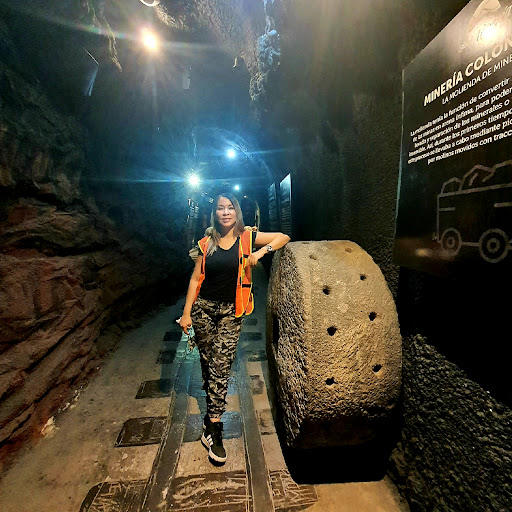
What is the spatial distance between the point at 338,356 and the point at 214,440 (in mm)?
1415

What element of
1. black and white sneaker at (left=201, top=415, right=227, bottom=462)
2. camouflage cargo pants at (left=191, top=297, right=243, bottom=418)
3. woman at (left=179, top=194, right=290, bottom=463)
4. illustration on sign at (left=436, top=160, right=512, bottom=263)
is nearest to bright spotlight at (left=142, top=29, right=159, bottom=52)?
woman at (left=179, top=194, right=290, bottom=463)

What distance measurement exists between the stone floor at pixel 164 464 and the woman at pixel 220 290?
317mm

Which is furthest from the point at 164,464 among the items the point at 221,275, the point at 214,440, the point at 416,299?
the point at 416,299

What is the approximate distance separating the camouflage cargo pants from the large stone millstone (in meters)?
0.65

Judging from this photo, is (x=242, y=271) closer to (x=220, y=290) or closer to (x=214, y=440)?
(x=220, y=290)

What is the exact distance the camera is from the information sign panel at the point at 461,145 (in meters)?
0.98

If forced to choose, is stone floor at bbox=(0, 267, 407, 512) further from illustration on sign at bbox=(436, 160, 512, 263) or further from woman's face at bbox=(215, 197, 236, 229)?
woman's face at bbox=(215, 197, 236, 229)

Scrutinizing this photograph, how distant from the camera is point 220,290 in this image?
7.59 feet

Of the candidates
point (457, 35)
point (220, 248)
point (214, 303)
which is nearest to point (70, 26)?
point (220, 248)

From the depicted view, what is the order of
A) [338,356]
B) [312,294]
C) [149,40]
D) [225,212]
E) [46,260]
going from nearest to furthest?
[338,356]
[312,294]
[225,212]
[46,260]
[149,40]

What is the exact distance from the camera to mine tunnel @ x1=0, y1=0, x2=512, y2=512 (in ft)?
3.89

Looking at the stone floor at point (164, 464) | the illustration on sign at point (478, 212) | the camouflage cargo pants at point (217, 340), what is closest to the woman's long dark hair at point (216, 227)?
the camouflage cargo pants at point (217, 340)

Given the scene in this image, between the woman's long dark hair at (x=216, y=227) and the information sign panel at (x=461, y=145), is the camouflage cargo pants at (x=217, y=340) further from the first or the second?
the information sign panel at (x=461, y=145)

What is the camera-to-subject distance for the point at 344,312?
5.56 ft
